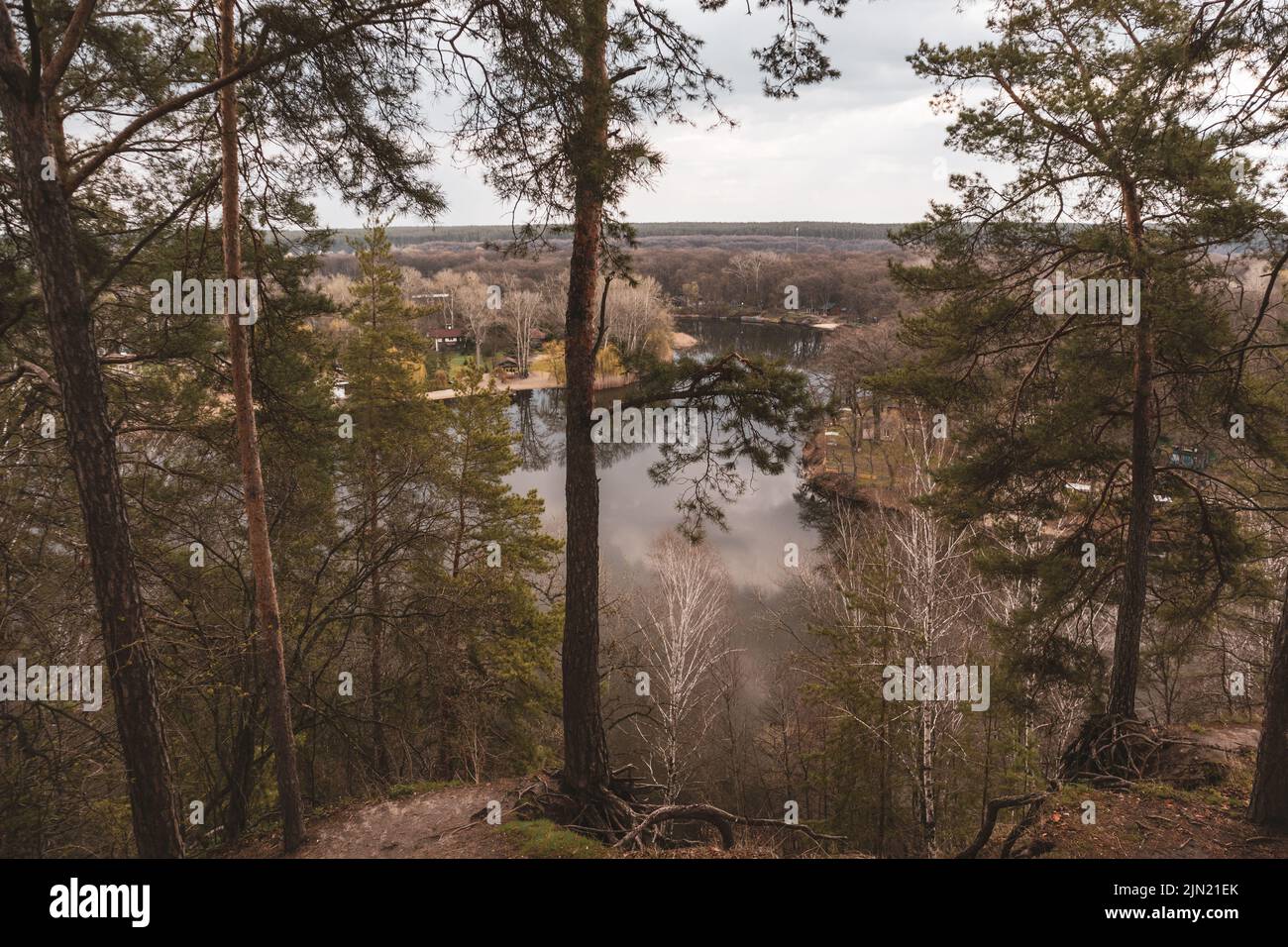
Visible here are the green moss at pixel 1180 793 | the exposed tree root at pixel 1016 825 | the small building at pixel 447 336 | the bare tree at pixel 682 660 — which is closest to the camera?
the exposed tree root at pixel 1016 825

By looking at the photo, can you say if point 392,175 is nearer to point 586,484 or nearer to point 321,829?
point 586,484

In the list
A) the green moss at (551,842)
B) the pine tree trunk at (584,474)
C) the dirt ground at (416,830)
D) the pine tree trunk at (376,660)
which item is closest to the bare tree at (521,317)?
the pine tree trunk at (376,660)

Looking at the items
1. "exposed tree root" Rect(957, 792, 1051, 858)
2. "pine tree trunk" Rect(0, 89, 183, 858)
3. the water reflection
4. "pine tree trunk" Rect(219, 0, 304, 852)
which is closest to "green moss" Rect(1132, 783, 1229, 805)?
"exposed tree root" Rect(957, 792, 1051, 858)

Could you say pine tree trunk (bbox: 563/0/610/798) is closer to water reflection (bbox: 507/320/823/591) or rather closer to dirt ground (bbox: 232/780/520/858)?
dirt ground (bbox: 232/780/520/858)

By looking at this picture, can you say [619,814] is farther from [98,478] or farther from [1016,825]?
[98,478]

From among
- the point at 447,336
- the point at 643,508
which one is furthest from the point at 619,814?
the point at 447,336

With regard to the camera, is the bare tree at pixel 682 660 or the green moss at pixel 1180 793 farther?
the bare tree at pixel 682 660

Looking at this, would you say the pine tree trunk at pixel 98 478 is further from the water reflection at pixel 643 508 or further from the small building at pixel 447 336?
the small building at pixel 447 336
